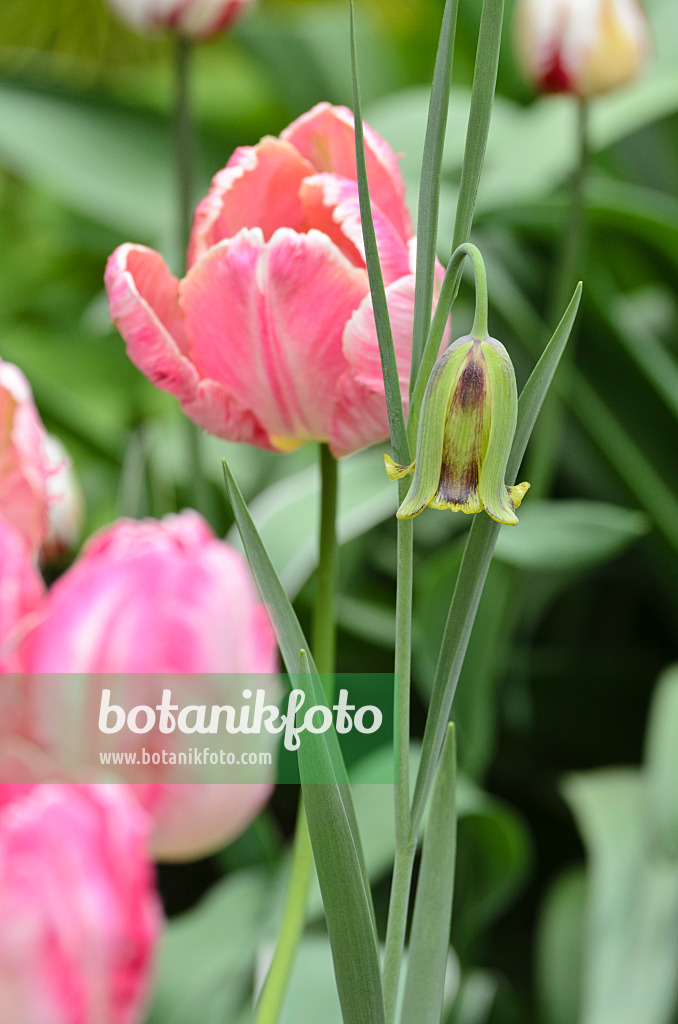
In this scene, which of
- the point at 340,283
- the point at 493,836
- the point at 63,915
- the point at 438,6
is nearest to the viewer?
the point at 63,915

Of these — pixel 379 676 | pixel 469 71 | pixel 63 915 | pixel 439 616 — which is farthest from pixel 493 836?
pixel 469 71

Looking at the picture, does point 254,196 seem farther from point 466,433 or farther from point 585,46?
point 585,46

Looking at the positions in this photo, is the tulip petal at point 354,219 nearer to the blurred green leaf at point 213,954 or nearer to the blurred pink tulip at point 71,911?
the blurred pink tulip at point 71,911

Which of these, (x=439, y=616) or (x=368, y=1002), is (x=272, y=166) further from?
(x=439, y=616)

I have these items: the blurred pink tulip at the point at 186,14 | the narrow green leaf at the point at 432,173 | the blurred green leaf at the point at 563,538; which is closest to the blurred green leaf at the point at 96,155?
the blurred pink tulip at the point at 186,14

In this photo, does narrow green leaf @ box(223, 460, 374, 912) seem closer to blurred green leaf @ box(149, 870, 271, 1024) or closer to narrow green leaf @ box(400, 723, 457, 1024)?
narrow green leaf @ box(400, 723, 457, 1024)

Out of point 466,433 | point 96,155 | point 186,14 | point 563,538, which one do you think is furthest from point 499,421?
point 96,155
